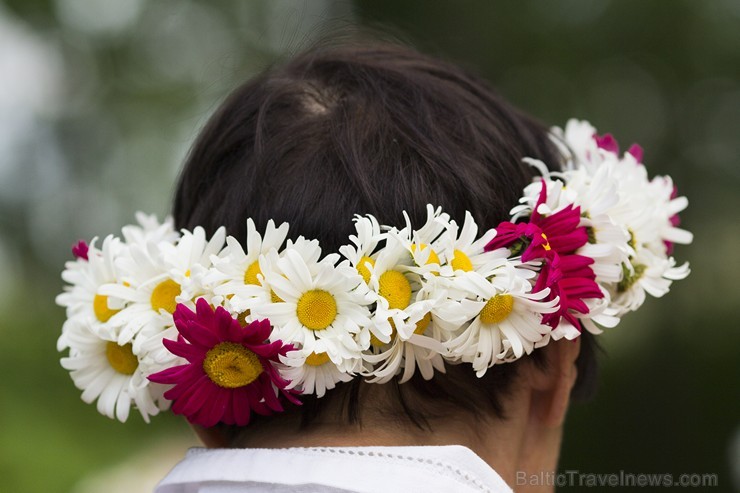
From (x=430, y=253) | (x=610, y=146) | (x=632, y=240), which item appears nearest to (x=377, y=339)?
(x=430, y=253)

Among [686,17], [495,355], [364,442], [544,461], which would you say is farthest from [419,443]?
[686,17]

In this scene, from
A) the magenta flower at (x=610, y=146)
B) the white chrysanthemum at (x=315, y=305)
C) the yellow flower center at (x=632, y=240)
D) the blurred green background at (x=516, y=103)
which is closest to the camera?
the white chrysanthemum at (x=315, y=305)

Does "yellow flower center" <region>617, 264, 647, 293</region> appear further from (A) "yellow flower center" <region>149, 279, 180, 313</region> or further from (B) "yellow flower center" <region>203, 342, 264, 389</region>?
(A) "yellow flower center" <region>149, 279, 180, 313</region>

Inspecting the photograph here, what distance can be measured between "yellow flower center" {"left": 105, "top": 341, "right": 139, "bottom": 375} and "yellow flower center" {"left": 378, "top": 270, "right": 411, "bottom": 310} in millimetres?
516

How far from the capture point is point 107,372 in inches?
56.5

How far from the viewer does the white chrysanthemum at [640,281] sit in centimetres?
149

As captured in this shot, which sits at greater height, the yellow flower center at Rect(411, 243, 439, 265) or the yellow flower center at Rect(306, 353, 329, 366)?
the yellow flower center at Rect(411, 243, 439, 265)

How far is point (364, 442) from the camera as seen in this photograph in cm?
127

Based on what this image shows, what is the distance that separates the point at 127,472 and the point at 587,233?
14.7ft

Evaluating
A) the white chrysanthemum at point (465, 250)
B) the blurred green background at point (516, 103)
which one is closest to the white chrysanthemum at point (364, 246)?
the white chrysanthemum at point (465, 250)

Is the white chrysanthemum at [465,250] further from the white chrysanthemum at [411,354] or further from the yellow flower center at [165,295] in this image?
the yellow flower center at [165,295]

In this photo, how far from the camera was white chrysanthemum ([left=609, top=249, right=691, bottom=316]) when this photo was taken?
1.49 metres

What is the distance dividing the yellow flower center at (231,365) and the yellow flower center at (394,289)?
236 mm

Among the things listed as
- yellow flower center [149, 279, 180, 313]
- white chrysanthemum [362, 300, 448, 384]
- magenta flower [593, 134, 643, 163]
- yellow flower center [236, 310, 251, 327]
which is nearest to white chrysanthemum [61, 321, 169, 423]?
yellow flower center [149, 279, 180, 313]
